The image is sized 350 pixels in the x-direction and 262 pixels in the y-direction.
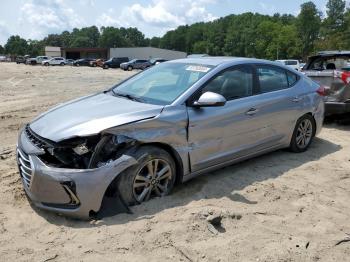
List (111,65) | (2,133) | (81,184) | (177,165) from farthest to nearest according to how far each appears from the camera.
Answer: (111,65), (2,133), (177,165), (81,184)

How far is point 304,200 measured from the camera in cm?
495

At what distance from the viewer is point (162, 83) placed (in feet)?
18.1

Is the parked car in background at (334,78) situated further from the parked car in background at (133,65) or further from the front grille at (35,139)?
the parked car in background at (133,65)

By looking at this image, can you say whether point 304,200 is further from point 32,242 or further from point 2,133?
point 2,133

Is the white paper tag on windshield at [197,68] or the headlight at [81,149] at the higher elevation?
the white paper tag on windshield at [197,68]

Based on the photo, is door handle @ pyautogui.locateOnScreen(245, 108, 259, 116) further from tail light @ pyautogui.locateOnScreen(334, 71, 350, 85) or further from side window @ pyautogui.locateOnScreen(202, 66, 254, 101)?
tail light @ pyautogui.locateOnScreen(334, 71, 350, 85)

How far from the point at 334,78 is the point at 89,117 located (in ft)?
20.2

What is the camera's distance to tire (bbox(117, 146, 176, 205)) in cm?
438

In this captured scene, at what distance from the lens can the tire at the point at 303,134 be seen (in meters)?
6.70

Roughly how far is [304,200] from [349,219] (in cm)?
57

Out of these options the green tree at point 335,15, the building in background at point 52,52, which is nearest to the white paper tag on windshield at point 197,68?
the green tree at point 335,15

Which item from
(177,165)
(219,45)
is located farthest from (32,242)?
(219,45)

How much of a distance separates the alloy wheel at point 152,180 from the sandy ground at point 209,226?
0.11 metres

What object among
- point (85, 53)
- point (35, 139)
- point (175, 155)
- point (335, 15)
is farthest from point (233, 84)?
point (335, 15)
